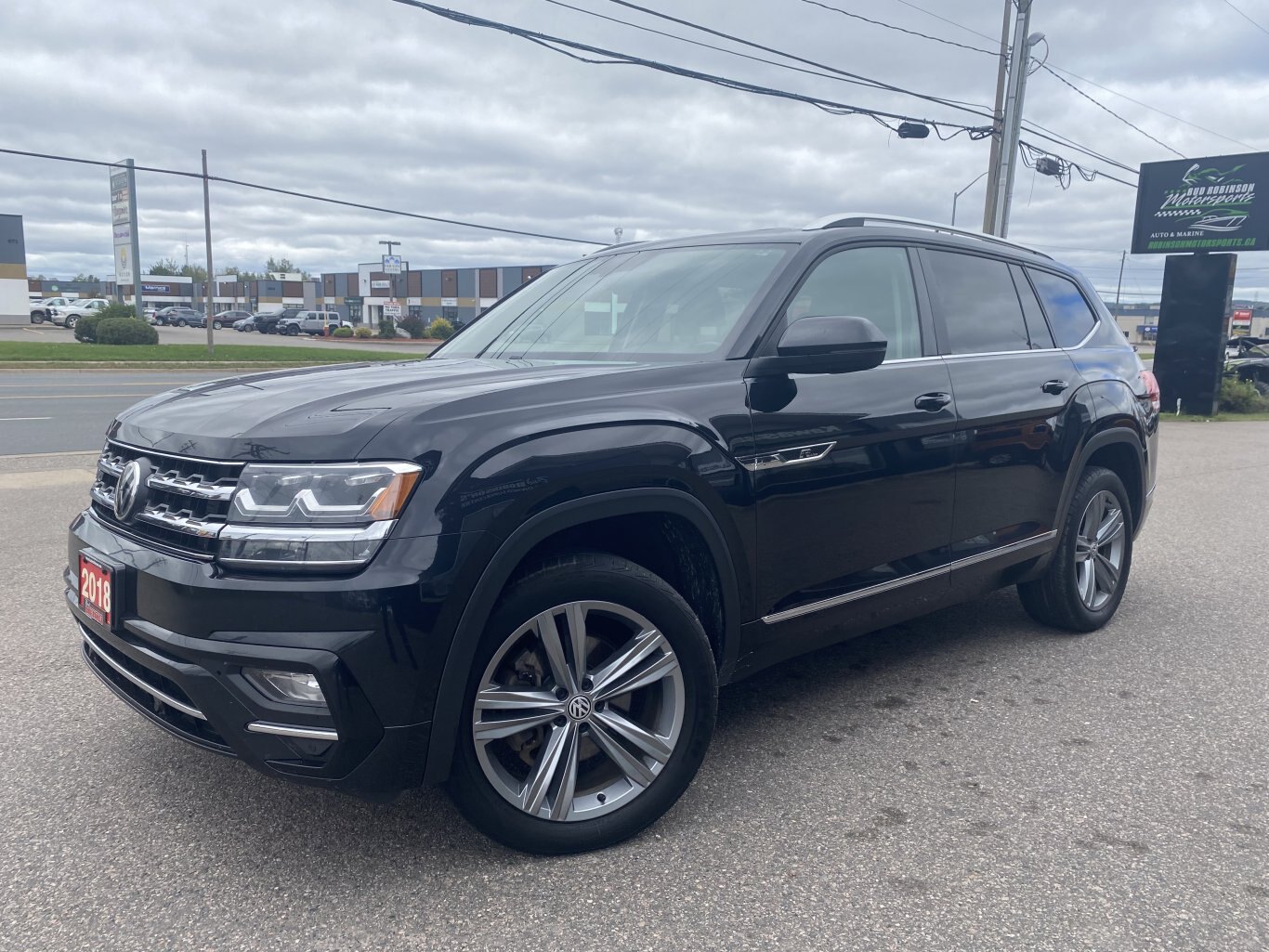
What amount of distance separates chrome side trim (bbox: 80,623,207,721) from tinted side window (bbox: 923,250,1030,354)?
9.89 feet

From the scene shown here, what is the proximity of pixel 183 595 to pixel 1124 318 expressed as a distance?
147 m

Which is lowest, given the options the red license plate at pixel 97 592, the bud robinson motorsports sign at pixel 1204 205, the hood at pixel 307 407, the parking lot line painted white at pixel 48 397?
the parking lot line painted white at pixel 48 397

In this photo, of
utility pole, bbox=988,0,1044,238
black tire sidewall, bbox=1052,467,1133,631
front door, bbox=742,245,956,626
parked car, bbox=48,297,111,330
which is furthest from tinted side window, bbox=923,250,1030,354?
parked car, bbox=48,297,111,330

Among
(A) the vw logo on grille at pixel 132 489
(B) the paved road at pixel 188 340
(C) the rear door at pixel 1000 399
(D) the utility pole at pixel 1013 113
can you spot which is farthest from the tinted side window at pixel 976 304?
(B) the paved road at pixel 188 340

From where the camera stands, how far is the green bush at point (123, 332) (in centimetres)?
3500

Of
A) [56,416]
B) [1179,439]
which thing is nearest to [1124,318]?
[1179,439]

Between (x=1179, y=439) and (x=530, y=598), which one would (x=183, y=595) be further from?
(x=1179, y=439)

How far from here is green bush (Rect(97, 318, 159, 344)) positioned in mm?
35000

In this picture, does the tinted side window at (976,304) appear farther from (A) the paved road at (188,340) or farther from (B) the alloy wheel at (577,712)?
(A) the paved road at (188,340)

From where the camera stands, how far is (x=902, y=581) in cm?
373

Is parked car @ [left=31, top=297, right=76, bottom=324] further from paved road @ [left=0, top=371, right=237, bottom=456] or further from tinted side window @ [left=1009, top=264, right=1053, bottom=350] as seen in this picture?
tinted side window @ [left=1009, top=264, right=1053, bottom=350]

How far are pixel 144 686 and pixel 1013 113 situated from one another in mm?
19534

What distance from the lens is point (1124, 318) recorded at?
132 metres

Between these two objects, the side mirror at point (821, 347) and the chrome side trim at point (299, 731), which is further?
the side mirror at point (821, 347)
